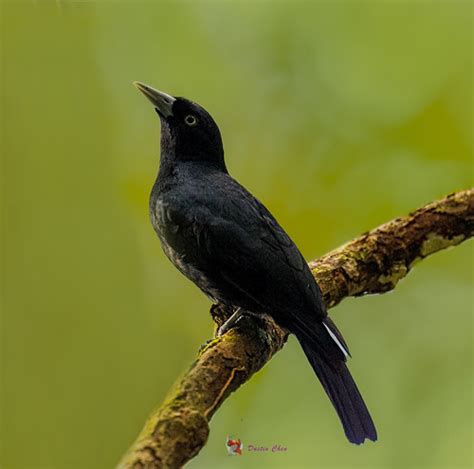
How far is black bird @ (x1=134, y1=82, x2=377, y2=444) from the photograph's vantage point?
4.06m

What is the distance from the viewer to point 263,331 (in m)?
4.13

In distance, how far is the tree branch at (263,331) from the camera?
285 cm

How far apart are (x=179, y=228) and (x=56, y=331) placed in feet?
3.99

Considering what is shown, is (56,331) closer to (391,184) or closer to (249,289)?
(249,289)

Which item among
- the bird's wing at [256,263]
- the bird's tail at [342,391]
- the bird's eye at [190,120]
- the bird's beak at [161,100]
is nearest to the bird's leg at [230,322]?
the bird's wing at [256,263]

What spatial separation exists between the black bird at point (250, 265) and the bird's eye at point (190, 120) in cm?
47

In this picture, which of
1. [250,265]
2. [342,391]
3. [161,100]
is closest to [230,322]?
[250,265]

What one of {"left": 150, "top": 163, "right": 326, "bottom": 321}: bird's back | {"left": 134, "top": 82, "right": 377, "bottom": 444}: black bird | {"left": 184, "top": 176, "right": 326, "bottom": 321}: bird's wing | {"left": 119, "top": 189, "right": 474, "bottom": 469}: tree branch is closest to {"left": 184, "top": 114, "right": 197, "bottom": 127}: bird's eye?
{"left": 134, "top": 82, "right": 377, "bottom": 444}: black bird

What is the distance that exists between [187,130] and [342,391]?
2.02 m

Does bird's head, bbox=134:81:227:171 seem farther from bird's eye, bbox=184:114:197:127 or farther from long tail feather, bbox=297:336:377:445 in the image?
long tail feather, bbox=297:336:377:445

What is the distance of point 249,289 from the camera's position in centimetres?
418

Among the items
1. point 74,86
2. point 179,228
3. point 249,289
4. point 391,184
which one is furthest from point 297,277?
point 74,86

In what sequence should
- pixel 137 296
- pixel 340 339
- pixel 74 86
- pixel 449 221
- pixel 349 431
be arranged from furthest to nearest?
pixel 74 86
pixel 137 296
pixel 449 221
pixel 340 339
pixel 349 431

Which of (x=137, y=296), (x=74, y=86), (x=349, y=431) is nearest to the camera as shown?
(x=349, y=431)
